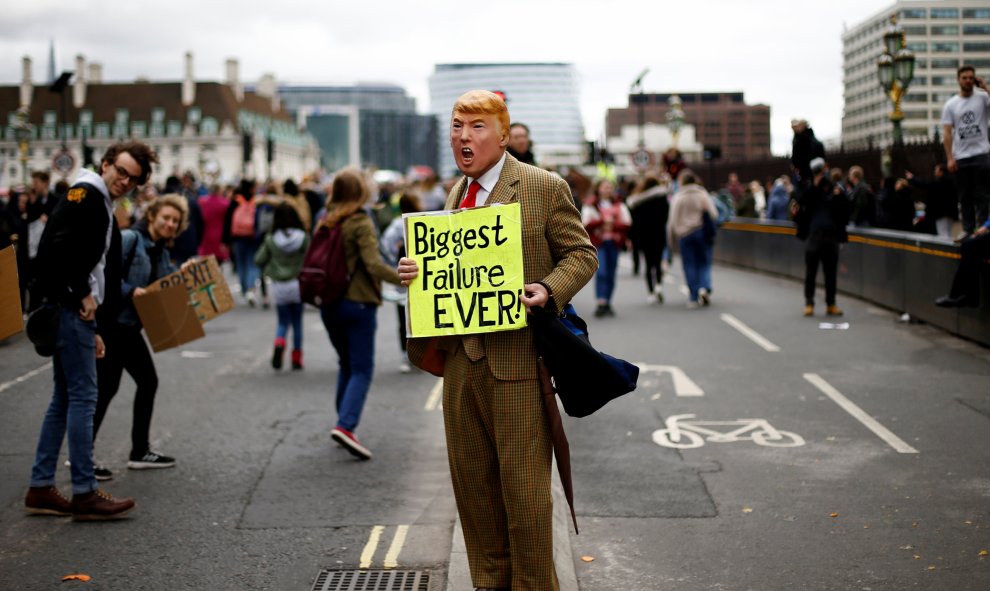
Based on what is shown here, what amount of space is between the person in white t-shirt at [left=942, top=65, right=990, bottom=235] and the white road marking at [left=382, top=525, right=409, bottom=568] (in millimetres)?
8082

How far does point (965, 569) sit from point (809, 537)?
783 mm

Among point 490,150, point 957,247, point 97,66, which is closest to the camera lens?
point 490,150

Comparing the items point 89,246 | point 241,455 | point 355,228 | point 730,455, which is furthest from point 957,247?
point 89,246

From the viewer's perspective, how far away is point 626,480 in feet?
23.3

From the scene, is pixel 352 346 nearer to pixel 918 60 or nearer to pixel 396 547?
pixel 396 547

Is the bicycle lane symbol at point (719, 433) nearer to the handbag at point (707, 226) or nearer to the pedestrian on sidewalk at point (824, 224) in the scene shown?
the pedestrian on sidewalk at point (824, 224)

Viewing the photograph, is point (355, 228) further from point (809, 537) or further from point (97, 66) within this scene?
point (97, 66)

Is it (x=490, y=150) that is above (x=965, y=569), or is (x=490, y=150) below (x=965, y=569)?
above

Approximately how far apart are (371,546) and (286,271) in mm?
6796

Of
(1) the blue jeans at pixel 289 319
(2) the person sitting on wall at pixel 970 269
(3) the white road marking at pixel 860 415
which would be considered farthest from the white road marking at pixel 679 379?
(1) the blue jeans at pixel 289 319

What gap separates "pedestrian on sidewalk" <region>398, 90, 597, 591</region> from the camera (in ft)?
14.4

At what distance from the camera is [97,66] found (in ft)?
507

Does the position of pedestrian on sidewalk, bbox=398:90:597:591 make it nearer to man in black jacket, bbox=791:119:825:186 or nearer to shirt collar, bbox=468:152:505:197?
shirt collar, bbox=468:152:505:197

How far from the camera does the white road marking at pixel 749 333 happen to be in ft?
41.9
